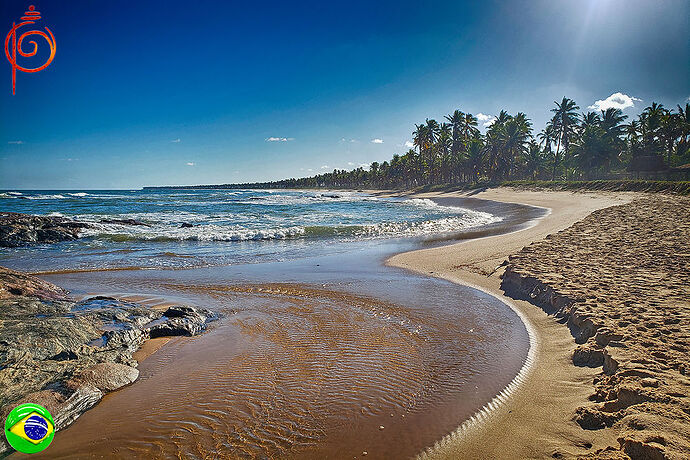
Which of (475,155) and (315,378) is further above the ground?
(475,155)

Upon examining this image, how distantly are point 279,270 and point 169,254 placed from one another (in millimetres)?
5427

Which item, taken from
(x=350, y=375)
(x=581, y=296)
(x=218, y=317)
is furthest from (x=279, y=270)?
(x=581, y=296)

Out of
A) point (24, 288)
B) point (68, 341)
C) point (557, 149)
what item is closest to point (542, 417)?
point (68, 341)

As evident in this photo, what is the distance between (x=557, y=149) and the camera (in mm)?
59719

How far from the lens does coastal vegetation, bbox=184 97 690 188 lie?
46.5 metres

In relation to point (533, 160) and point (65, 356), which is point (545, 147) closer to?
point (533, 160)

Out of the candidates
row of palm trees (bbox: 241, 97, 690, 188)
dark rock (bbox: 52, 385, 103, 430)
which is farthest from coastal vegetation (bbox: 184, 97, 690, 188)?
dark rock (bbox: 52, 385, 103, 430)

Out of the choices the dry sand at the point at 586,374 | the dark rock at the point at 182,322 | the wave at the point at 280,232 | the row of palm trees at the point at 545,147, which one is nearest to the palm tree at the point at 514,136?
the row of palm trees at the point at 545,147

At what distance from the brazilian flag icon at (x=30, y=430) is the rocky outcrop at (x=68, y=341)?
144mm

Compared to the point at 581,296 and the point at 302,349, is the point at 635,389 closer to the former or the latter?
the point at 581,296

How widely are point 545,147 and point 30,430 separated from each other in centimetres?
8398

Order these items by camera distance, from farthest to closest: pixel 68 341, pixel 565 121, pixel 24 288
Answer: pixel 565 121 → pixel 24 288 → pixel 68 341

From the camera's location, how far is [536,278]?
6754 mm

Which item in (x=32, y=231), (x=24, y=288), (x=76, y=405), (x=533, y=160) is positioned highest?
(x=533, y=160)
